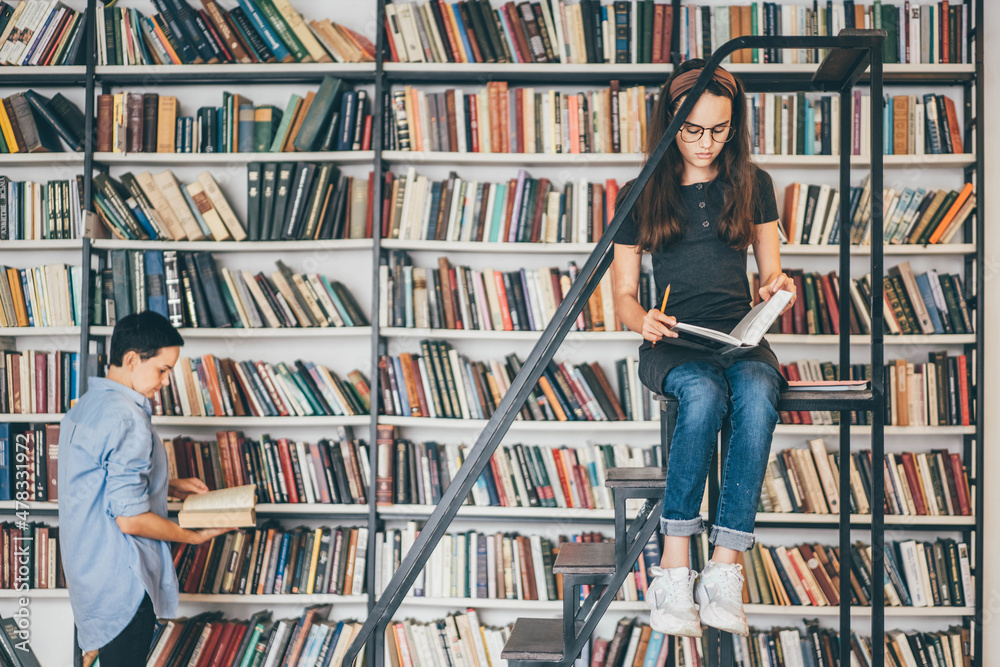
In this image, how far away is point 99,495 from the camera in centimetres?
202

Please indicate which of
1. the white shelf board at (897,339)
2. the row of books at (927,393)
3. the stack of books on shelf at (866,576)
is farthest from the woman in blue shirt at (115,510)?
the row of books at (927,393)

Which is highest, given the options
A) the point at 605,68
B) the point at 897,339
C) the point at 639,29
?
the point at 639,29

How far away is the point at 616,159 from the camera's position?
2.59 meters

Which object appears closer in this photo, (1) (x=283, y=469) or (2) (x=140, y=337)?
(2) (x=140, y=337)

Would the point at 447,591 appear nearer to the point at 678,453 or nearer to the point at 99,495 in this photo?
the point at 99,495

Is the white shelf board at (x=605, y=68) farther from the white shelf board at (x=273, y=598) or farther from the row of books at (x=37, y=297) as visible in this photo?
the white shelf board at (x=273, y=598)

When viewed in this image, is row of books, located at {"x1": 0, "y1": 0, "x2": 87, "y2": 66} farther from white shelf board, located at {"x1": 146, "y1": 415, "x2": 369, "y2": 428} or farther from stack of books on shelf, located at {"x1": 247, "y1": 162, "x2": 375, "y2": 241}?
white shelf board, located at {"x1": 146, "y1": 415, "x2": 369, "y2": 428}

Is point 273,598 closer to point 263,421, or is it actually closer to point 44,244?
point 263,421

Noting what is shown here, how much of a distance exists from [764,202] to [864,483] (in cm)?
129

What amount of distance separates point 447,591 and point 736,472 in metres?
1.44

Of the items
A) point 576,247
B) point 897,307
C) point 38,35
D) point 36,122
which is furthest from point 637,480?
point 38,35

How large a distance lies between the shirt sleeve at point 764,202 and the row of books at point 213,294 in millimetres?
1512

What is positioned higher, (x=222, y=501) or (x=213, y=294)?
(x=213, y=294)

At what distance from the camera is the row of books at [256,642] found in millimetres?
2588
